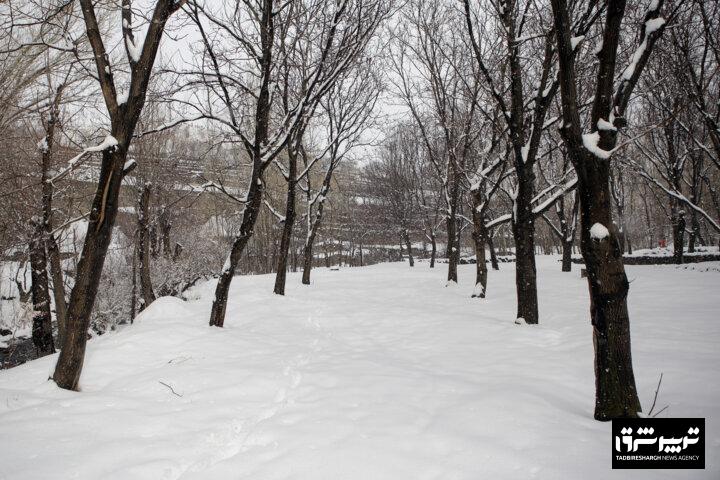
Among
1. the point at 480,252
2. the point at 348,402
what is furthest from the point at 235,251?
the point at 480,252

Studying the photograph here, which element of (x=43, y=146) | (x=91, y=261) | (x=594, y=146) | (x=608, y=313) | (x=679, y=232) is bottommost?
(x=608, y=313)

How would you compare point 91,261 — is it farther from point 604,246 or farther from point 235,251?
point 604,246

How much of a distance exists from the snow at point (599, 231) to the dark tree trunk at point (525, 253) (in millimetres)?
3557

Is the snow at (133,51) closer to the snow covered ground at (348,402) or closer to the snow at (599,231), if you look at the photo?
the snow covered ground at (348,402)

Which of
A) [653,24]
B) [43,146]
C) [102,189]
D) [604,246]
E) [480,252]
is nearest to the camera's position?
[604,246]

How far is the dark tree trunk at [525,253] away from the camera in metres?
6.18

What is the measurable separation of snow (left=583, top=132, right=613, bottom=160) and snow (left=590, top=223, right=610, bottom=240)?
521 millimetres

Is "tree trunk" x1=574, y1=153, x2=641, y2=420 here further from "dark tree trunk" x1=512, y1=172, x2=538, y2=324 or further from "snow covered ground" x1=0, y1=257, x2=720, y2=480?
"dark tree trunk" x1=512, y1=172, x2=538, y2=324

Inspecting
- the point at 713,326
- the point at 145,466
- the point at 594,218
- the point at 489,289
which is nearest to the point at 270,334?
the point at 145,466

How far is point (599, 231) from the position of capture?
2.73m

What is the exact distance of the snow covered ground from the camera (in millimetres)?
2268

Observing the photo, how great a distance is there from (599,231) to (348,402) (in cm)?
255

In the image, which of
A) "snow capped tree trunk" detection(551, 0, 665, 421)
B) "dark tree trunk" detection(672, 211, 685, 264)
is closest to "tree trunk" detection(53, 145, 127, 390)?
"snow capped tree trunk" detection(551, 0, 665, 421)

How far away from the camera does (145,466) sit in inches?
89.4
